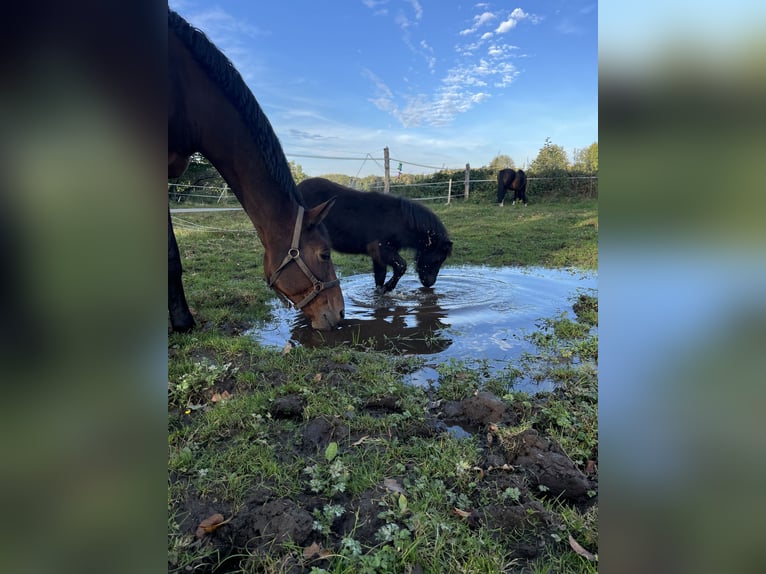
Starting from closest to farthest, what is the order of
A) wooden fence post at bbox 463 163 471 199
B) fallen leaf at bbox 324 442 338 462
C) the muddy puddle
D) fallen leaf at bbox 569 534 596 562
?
fallen leaf at bbox 569 534 596 562
fallen leaf at bbox 324 442 338 462
the muddy puddle
wooden fence post at bbox 463 163 471 199

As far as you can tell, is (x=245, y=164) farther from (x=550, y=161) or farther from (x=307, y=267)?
(x=550, y=161)

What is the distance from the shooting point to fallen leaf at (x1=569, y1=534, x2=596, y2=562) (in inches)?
54.6

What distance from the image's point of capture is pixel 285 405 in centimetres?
253

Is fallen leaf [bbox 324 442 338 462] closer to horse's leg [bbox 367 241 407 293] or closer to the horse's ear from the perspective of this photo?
the horse's ear

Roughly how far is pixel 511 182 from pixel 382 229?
13708 millimetres

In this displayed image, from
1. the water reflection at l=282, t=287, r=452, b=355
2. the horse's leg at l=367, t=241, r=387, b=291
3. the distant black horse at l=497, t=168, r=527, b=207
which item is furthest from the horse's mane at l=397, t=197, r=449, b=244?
the distant black horse at l=497, t=168, r=527, b=207

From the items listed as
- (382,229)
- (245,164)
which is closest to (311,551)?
(245,164)

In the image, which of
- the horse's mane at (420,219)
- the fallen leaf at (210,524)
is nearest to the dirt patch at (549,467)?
the fallen leaf at (210,524)

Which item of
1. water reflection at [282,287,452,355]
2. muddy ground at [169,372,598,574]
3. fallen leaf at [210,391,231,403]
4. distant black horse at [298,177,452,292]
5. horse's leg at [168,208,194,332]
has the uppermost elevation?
distant black horse at [298,177,452,292]

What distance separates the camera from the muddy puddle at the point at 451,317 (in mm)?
3811
